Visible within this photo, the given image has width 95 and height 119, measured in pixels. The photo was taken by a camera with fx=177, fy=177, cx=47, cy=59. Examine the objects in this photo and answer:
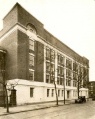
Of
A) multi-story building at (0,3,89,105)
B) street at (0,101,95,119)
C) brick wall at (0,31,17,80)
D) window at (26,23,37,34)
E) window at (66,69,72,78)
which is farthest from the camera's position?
window at (66,69,72,78)

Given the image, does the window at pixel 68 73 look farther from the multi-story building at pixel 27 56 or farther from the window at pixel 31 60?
the window at pixel 31 60

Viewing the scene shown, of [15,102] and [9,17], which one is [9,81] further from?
[9,17]

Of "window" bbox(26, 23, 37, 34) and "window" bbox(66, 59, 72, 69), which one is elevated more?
"window" bbox(26, 23, 37, 34)

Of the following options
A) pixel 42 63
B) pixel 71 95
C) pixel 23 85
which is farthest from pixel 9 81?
pixel 71 95

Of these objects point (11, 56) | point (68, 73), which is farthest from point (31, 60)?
point (68, 73)

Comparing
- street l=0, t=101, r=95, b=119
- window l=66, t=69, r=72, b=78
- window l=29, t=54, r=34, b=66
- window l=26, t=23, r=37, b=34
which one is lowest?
street l=0, t=101, r=95, b=119

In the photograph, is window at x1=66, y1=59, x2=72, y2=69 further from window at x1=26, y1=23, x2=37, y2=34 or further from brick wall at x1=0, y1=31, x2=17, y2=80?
brick wall at x1=0, y1=31, x2=17, y2=80

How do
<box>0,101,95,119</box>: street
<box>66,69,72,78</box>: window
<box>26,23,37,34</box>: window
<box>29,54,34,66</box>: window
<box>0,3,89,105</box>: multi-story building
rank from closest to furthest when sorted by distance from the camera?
<box>0,101,95,119</box>: street, <box>0,3,89,105</box>: multi-story building, <box>26,23,37,34</box>: window, <box>29,54,34,66</box>: window, <box>66,69,72,78</box>: window

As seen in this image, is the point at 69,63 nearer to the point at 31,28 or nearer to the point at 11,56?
the point at 31,28

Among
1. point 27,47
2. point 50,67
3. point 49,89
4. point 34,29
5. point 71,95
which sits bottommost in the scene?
point 71,95

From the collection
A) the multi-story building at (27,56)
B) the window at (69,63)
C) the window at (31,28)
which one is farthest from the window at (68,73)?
the window at (31,28)

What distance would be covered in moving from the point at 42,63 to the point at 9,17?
1060cm

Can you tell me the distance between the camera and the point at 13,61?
94.2 feet

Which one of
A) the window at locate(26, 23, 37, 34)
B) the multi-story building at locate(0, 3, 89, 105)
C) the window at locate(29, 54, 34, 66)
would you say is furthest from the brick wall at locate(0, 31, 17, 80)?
the window at locate(29, 54, 34, 66)
